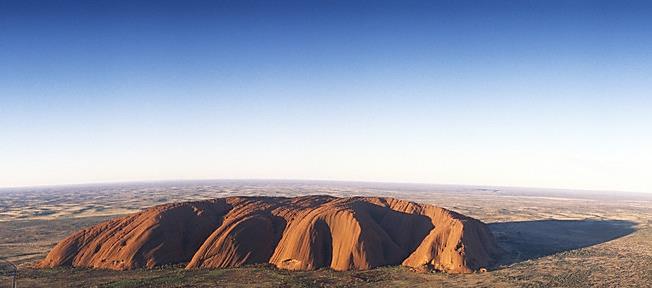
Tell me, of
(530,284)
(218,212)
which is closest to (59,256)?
(218,212)

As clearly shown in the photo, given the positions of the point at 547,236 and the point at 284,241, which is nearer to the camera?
the point at 284,241

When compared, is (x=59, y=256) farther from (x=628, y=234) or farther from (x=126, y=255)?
(x=628, y=234)

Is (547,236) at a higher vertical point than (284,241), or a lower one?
lower

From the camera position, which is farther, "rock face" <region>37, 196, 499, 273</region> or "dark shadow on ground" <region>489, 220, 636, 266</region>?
"dark shadow on ground" <region>489, 220, 636, 266</region>

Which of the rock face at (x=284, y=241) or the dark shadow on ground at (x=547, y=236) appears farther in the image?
the dark shadow on ground at (x=547, y=236)
